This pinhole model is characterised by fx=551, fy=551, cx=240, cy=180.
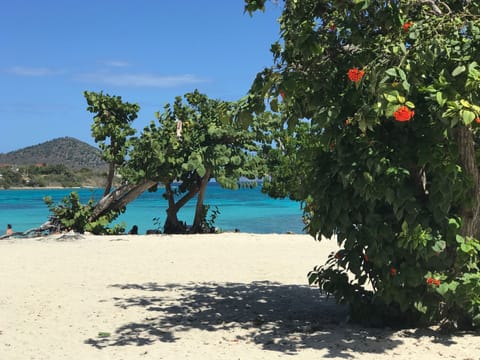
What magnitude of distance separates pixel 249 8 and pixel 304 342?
11.4 feet

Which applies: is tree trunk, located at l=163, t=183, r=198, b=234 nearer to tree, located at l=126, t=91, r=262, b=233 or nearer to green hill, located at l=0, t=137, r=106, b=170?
tree, located at l=126, t=91, r=262, b=233

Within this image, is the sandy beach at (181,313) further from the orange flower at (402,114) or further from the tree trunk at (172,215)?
the tree trunk at (172,215)

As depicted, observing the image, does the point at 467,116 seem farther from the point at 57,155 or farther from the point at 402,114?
the point at 57,155

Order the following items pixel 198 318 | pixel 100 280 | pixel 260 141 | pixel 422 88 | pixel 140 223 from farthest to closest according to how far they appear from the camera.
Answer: pixel 140 223, pixel 260 141, pixel 100 280, pixel 198 318, pixel 422 88

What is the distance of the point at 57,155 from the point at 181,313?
165m

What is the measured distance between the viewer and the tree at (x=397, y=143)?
16.1 ft

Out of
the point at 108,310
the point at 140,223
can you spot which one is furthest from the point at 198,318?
the point at 140,223

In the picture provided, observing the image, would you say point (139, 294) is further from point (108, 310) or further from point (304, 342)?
point (304, 342)

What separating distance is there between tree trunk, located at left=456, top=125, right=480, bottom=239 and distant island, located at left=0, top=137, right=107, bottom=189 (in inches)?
3916

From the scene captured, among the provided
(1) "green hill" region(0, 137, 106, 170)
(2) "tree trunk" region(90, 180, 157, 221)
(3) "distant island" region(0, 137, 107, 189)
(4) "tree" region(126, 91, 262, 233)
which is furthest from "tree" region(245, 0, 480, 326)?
(1) "green hill" region(0, 137, 106, 170)

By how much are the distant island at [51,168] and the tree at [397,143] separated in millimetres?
99047

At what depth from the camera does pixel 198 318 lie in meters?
7.01

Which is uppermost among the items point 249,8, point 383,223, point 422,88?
point 249,8

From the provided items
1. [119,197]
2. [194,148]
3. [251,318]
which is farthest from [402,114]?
[119,197]
